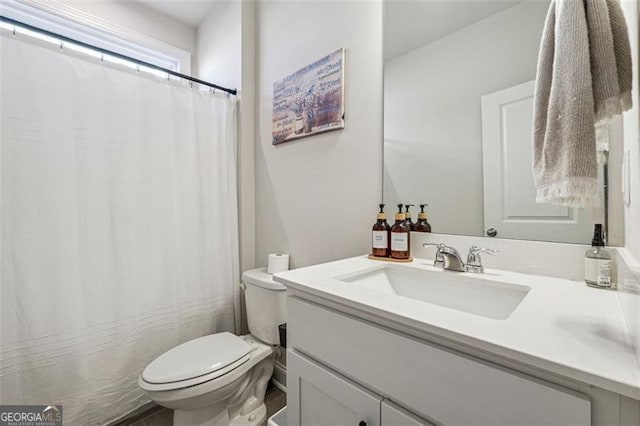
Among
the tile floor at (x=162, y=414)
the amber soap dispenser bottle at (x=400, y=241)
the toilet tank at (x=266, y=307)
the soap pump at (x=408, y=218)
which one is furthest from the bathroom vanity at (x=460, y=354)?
the tile floor at (x=162, y=414)

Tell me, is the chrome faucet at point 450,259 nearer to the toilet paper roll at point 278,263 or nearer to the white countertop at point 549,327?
the white countertop at point 549,327

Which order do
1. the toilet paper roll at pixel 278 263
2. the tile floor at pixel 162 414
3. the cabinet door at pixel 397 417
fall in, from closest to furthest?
the cabinet door at pixel 397 417 < the tile floor at pixel 162 414 < the toilet paper roll at pixel 278 263

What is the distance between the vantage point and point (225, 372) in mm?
1126

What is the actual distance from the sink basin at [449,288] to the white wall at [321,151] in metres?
0.27

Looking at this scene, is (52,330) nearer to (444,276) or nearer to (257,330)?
(257,330)

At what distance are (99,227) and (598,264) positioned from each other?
187cm

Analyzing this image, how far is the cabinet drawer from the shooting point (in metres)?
0.41

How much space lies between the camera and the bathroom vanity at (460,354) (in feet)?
1.29

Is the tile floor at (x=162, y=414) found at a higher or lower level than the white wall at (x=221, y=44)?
lower

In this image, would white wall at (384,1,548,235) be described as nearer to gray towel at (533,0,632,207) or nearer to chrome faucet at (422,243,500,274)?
chrome faucet at (422,243,500,274)

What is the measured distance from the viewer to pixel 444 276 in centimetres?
88

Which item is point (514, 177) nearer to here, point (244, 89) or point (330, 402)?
point (330, 402)

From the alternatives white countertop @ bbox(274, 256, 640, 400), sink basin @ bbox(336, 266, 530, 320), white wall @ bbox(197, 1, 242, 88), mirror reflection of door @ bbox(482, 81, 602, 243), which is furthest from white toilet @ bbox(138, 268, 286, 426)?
white wall @ bbox(197, 1, 242, 88)

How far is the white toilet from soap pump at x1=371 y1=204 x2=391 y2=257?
1.77 ft
